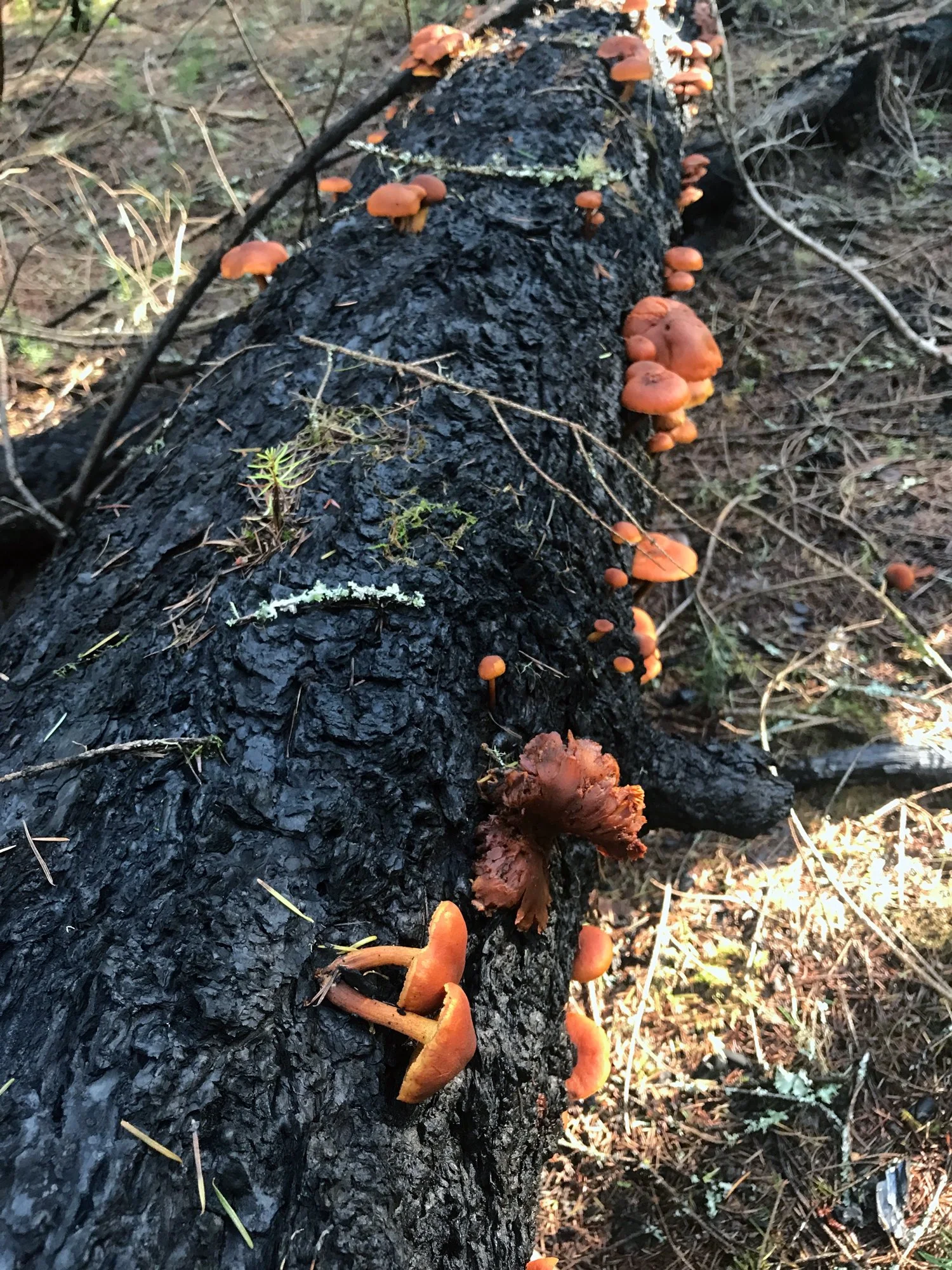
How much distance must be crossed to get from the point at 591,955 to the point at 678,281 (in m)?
3.66

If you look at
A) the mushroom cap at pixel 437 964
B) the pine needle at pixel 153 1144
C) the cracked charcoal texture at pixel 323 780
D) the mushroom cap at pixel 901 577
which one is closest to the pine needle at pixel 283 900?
the cracked charcoal texture at pixel 323 780

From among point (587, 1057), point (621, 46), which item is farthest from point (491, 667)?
point (621, 46)

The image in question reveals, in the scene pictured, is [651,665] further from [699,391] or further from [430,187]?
[430,187]

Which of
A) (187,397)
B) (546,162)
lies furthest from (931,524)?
(187,397)

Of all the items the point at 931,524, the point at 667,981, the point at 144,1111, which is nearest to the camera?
the point at 144,1111

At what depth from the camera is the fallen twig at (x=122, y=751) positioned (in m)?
1.95

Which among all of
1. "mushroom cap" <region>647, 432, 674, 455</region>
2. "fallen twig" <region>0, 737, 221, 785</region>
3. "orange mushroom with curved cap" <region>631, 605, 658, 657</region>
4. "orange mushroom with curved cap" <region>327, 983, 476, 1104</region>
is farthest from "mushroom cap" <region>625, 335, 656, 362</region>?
"orange mushroom with curved cap" <region>327, 983, 476, 1104</region>

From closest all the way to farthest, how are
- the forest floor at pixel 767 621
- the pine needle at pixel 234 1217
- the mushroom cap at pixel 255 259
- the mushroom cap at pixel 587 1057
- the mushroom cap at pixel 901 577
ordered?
the pine needle at pixel 234 1217 < the mushroom cap at pixel 587 1057 < the forest floor at pixel 767 621 < the mushroom cap at pixel 255 259 < the mushroom cap at pixel 901 577

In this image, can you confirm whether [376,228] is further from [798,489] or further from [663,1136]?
[663,1136]

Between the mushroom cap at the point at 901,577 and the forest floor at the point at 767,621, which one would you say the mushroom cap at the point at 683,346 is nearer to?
the forest floor at the point at 767,621

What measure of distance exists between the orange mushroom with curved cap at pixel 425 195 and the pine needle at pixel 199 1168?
3340 millimetres

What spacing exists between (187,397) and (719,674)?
2833mm

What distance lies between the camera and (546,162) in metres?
3.81

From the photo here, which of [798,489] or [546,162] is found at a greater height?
[546,162]
